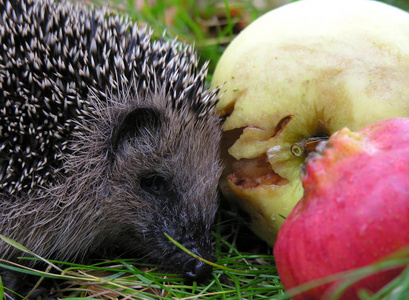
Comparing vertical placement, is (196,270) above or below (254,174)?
below

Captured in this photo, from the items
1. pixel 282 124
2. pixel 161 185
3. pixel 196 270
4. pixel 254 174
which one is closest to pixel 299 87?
pixel 282 124

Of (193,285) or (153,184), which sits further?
(153,184)

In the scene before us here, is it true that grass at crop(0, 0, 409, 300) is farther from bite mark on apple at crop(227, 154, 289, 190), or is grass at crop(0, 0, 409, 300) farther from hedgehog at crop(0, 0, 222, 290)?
bite mark on apple at crop(227, 154, 289, 190)

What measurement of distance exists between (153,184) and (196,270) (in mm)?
478

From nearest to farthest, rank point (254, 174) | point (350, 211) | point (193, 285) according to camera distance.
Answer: point (350, 211) < point (193, 285) < point (254, 174)

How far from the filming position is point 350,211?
1.36 m

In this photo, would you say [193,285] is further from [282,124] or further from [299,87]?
[299,87]


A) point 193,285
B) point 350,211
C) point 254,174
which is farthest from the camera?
point 254,174

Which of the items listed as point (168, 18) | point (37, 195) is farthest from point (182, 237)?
point (168, 18)

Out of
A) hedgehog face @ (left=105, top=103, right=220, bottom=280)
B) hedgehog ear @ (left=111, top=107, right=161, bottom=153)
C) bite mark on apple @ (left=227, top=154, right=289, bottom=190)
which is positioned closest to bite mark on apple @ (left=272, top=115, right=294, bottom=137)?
bite mark on apple @ (left=227, top=154, right=289, bottom=190)

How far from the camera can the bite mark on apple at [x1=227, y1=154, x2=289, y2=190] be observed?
2162 millimetres

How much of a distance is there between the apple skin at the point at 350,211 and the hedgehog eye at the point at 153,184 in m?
0.87

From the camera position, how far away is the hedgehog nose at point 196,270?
2.06 meters

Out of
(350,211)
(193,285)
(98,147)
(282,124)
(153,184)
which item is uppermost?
(350,211)
